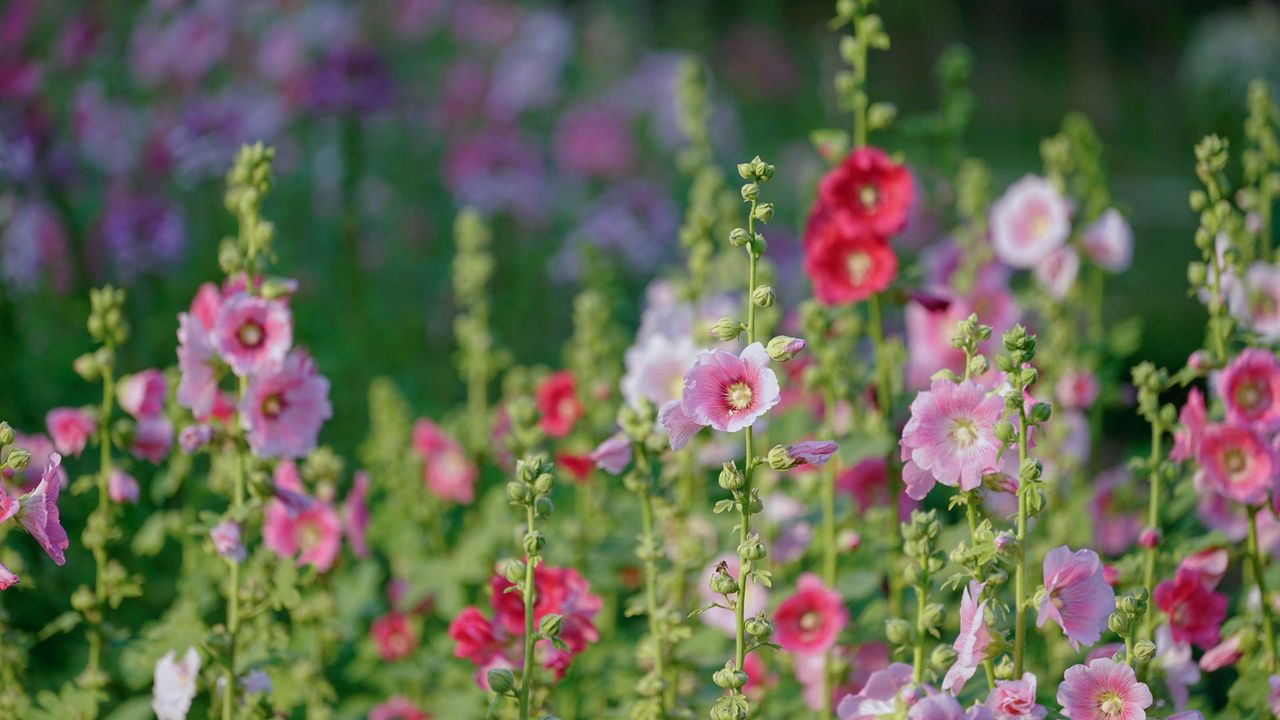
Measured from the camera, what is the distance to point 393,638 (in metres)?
2.34

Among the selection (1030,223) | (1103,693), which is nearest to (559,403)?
(1030,223)

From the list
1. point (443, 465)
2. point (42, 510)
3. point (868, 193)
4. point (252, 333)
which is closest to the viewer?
point (42, 510)

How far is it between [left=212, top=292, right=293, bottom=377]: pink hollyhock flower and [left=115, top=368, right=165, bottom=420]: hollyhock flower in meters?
0.30

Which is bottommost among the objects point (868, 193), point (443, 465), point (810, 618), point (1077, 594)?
point (1077, 594)

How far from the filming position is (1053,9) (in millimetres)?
12031

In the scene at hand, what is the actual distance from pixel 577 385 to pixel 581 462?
344mm

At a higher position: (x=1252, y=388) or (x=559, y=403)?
(x=559, y=403)

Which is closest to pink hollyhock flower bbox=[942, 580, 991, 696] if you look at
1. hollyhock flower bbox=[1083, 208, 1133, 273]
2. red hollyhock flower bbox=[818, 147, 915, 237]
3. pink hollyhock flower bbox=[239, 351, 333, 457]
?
red hollyhock flower bbox=[818, 147, 915, 237]

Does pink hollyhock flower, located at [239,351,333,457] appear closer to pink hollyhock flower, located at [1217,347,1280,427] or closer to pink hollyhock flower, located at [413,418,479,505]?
pink hollyhock flower, located at [413,418,479,505]

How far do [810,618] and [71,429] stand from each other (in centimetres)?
110

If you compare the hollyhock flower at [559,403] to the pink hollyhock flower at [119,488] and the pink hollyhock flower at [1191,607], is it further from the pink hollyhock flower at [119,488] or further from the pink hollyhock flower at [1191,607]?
the pink hollyhock flower at [1191,607]

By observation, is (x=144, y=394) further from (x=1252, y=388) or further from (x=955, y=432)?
(x=1252, y=388)

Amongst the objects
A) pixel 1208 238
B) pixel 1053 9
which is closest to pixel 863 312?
pixel 1208 238

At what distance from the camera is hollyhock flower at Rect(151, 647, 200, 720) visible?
1773 millimetres
